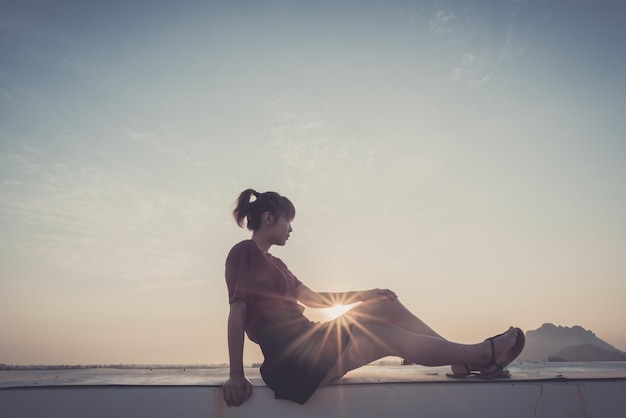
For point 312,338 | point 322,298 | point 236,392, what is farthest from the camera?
point 322,298

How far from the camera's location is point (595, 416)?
180 centimetres

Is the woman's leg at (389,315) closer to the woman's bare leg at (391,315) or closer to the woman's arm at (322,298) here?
the woman's bare leg at (391,315)

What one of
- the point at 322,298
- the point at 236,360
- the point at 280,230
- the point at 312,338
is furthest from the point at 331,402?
the point at 280,230

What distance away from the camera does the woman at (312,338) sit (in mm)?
1858

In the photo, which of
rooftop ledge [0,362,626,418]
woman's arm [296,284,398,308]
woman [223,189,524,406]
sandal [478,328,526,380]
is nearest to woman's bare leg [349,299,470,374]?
woman [223,189,524,406]

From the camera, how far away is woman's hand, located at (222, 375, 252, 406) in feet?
5.65

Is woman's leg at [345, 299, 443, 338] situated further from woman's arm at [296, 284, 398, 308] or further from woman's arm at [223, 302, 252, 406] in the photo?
woman's arm at [223, 302, 252, 406]

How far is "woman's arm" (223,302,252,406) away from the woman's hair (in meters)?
0.72

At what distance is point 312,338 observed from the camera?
212 cm

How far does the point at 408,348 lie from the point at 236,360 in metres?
0.93

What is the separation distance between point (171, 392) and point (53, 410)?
0.57 metres

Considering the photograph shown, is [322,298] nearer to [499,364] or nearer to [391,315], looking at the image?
[391,315]

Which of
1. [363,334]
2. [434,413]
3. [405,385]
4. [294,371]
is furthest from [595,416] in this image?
[294,371]

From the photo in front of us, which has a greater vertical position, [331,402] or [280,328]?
[280,328]
